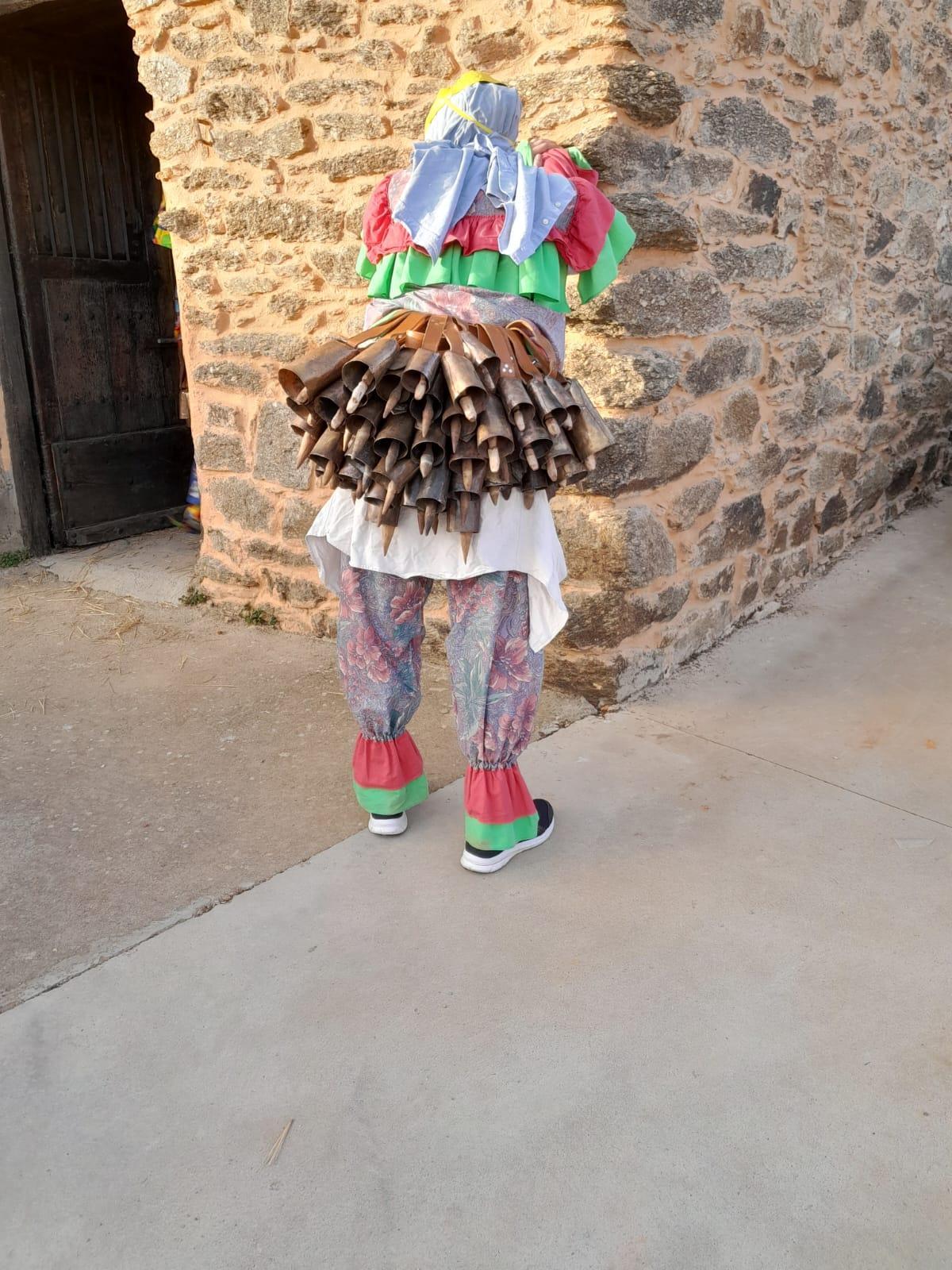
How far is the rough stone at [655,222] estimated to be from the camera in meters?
2.63

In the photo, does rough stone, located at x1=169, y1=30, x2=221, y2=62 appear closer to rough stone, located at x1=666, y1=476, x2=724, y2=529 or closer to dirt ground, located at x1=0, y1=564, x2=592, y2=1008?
dirt ground, located at x1=0, y1=564, x2=592, y2=1008

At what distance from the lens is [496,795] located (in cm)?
218

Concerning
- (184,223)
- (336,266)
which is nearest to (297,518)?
(336,266)

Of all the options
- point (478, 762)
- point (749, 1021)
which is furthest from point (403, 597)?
point (749, 1021)

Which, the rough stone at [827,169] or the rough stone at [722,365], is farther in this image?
the rough stone at [827,169]

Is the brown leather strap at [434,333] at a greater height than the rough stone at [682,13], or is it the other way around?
the rough stone at [682,13]

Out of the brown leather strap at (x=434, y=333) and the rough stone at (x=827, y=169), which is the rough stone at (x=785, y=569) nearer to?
the rough stone at (x=827, y=169)

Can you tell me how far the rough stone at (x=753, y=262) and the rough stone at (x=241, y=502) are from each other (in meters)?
1.72

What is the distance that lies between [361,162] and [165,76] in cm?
89

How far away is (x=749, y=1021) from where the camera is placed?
175cm

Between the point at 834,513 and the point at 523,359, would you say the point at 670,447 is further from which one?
the point at 834,513

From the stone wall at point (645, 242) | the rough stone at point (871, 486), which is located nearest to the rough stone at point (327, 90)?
the stone wall at point (645, 242)

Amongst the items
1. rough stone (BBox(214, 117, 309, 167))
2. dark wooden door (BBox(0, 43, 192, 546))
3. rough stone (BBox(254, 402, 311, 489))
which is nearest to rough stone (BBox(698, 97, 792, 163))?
rough stone (BBox(214, 117, 309, 167))

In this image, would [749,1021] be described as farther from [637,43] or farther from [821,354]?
[821,354]
